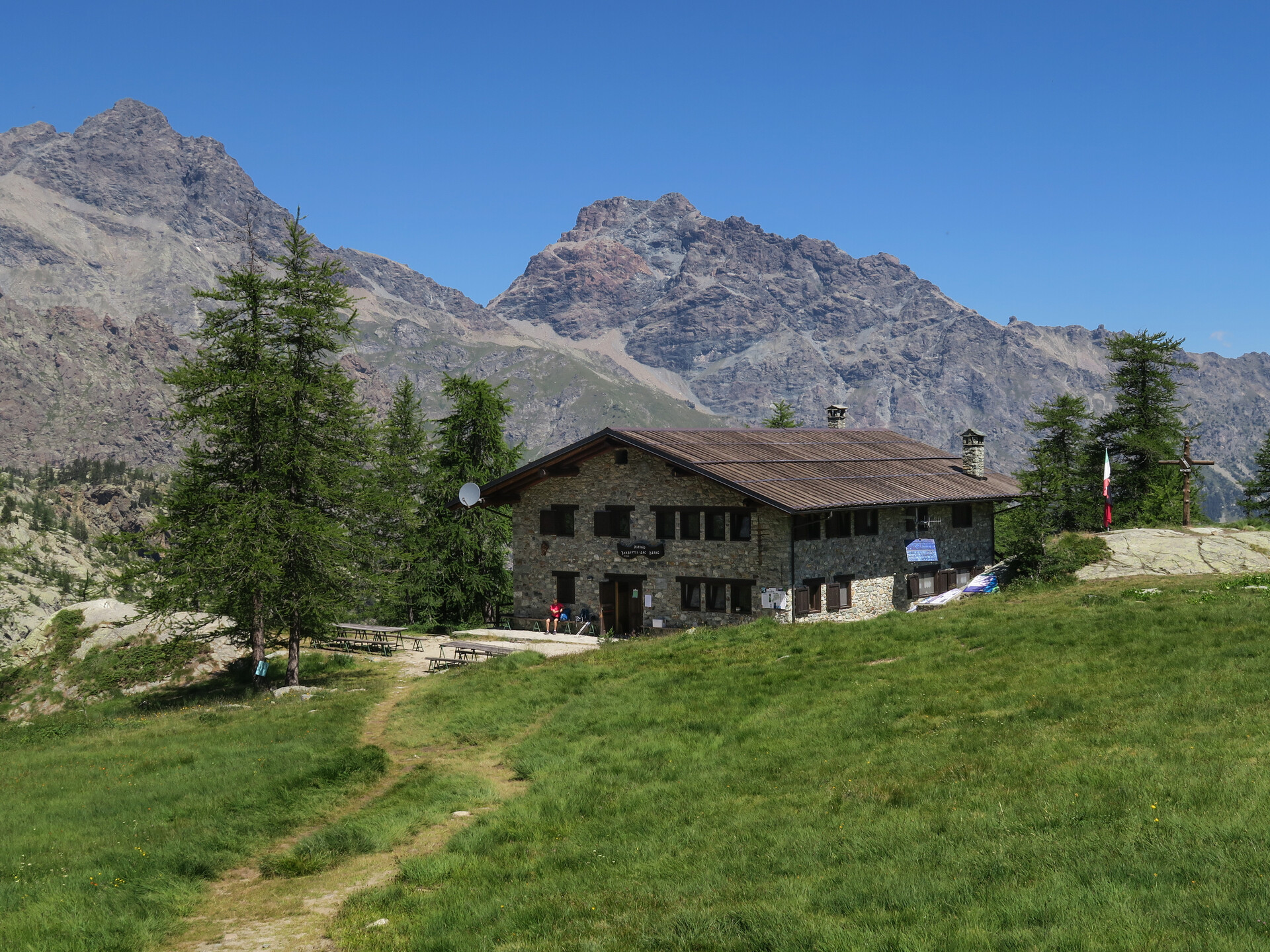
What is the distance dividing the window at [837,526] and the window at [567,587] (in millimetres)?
10491

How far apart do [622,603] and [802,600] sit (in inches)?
299

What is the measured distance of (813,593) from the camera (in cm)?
3619

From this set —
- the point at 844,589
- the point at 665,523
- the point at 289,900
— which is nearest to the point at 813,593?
the point at 844,589

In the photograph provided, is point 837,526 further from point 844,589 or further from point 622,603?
point 622,603

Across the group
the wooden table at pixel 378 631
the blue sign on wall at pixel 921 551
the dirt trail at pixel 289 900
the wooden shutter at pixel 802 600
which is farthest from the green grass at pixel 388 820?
the blue sign on wall at pixel 921 551

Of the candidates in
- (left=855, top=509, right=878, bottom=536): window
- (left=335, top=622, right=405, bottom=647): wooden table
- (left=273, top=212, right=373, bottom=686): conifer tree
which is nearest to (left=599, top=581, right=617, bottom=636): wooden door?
(left=335, top=622, right=405, bottom=647): wooden table

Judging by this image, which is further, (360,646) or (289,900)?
(360,646)

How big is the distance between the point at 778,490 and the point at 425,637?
693 inches

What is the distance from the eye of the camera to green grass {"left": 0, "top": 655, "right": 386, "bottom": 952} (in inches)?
433

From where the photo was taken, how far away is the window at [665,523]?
124ft

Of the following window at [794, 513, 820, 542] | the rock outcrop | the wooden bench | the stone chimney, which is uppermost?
the stone chimney

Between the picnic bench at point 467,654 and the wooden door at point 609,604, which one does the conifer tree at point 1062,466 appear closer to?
the wooden door at point 609,604

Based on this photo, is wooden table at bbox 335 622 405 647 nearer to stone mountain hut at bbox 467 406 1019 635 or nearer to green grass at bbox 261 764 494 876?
stone mountain hut at bbox 467 406 1019 635

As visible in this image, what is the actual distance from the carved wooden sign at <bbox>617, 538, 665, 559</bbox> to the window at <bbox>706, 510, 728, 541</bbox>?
79.0 inches
